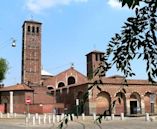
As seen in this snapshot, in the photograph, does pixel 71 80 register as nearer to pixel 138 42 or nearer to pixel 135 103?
pixel 135 103

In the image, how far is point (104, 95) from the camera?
233 ft

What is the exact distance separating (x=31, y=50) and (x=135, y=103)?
42052 millimetres

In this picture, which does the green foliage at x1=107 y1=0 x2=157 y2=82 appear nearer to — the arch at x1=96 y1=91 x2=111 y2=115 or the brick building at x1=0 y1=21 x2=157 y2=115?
the brick building at x1=0 y1=21 x2=157 y2=115

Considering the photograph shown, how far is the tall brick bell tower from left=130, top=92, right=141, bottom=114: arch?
35600 millimetres

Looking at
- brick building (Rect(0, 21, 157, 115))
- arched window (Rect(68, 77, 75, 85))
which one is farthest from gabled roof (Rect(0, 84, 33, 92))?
arched window (Rect(68, 77, 75, 85))

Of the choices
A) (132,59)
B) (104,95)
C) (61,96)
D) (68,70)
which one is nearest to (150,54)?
(132,59)

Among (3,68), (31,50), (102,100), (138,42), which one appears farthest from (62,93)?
(138,42)

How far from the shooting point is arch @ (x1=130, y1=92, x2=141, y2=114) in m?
74.9

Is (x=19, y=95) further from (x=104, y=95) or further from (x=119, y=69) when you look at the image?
(x=119, y=69)

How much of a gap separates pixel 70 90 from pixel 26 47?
3083 cm

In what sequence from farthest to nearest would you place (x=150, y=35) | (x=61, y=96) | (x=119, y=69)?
1. (x=61, y=96)
2. (x=119, y=69)
3. (x=150, y=35)

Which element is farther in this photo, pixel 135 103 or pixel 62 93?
pixel 62 93

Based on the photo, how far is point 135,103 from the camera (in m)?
76.2

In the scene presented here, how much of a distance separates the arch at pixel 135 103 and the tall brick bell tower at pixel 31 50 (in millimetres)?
35600
